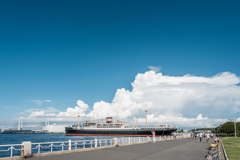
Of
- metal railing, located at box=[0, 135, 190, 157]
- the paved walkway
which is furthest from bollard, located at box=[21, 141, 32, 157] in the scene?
the paved walkway

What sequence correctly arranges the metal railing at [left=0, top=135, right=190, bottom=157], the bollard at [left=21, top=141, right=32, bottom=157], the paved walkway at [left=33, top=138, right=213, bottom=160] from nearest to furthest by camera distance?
the bollard at [left=21, top=141, right=32, bottom=157] < the paved walkway at [left=33, top=138, right=213, bottom=160] < the metal railing at [left=0, top=135, right=190, bottom=157]

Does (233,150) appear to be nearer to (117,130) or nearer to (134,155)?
(134,155)

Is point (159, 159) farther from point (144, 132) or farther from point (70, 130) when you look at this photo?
point (70, 130)

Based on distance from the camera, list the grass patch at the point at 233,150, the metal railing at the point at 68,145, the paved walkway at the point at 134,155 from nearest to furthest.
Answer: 1. the paved walkway at the point at 134,155
2. the grass patch at the point at 233,150
3. the metal railing at the point at 68,145

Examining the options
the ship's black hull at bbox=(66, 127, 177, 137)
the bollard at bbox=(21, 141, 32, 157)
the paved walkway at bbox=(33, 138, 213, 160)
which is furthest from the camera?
the ship's black hull at bbox=(66, 127, 177, 137)

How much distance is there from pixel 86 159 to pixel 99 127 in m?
100

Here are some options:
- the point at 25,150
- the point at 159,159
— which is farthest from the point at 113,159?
the point at 25,150

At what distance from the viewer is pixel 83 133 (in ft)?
353

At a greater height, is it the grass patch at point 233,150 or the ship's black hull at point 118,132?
the grass patch at point 233,150

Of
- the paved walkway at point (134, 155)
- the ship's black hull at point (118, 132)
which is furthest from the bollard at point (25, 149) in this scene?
the ship's black hull at point (118, 132)

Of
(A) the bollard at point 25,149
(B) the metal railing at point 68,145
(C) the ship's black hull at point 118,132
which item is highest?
(A) the bollard at point 25,149

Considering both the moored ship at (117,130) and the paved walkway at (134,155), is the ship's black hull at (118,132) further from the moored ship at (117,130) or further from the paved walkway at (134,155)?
the paved walkway at (134,155)

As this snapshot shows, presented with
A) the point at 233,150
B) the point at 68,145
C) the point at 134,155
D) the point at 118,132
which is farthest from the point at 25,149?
Result: the point at 118,132

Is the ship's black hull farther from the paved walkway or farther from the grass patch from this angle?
the paved walkway
